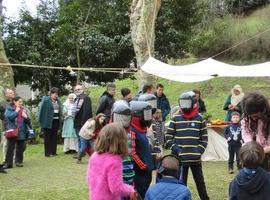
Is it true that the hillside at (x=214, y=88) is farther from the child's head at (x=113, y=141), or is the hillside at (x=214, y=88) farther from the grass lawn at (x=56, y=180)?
the child's head at (x=113, y=141)

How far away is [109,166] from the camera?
4.52 m

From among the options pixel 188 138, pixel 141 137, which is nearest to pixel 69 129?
pixel 188 138

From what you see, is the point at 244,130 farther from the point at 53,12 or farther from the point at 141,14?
the point at 53,12

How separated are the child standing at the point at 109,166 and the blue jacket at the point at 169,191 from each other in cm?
21

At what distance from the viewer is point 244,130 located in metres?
5.16

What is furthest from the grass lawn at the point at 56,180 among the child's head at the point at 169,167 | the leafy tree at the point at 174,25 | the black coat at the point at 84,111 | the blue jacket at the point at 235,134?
the leafy tree at the point at 174,25

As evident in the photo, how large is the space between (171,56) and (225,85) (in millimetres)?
5686

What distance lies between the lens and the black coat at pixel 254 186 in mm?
4234

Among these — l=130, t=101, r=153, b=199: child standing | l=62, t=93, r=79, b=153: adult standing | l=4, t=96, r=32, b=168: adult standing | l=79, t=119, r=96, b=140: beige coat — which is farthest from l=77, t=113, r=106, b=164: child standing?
l=130, t=101, r=153, b=199: child standing

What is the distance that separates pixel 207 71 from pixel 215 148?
2820mm

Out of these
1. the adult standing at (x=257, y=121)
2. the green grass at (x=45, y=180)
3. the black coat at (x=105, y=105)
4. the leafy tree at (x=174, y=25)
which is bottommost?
the green grass at (x=45, y=180)

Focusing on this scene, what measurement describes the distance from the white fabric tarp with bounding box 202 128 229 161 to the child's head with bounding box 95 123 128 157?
7.22 meters

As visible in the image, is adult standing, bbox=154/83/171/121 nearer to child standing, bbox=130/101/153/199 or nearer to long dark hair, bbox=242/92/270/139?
child standing, bbox=130/101/153/199

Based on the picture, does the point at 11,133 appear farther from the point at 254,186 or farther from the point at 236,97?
the point at 254,186
